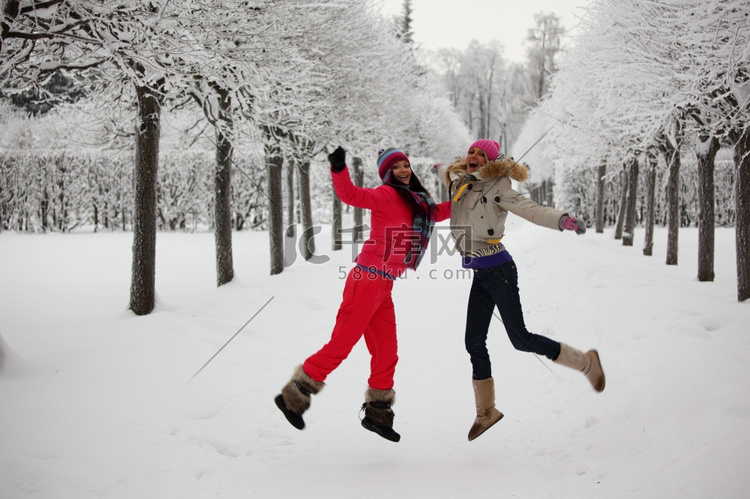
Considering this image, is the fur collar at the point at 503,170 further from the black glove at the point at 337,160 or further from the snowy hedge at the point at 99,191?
the snowy hedge at the point at 99,191

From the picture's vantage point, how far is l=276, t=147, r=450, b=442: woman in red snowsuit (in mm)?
3233

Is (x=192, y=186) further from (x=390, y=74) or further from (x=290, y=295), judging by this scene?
(x=290, y=295)

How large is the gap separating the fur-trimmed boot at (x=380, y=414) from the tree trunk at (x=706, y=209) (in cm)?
721

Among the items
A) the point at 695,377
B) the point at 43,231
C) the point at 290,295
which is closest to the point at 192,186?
the point at 43,231

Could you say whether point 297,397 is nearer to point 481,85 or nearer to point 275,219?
Answer: point 275,219

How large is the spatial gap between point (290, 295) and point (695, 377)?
545 centimetres

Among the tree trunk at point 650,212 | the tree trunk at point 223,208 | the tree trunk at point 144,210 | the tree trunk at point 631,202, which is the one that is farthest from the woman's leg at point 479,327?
the tree trunk at point 631,202

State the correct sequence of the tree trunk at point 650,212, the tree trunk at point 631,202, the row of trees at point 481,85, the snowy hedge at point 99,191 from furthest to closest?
the row of trees at point 481,85 < the snowy hedge at point 99,191 < the tree trunk at point 631,202 < the tree trunk at point 650,212

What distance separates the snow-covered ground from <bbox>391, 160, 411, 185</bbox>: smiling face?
1.96 metres

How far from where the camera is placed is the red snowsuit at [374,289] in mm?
3234

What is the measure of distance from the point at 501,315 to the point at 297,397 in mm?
1537

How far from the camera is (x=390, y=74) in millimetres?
14664

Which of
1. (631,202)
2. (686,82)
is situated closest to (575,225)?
(686,82)

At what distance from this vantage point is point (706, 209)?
8055 mm
